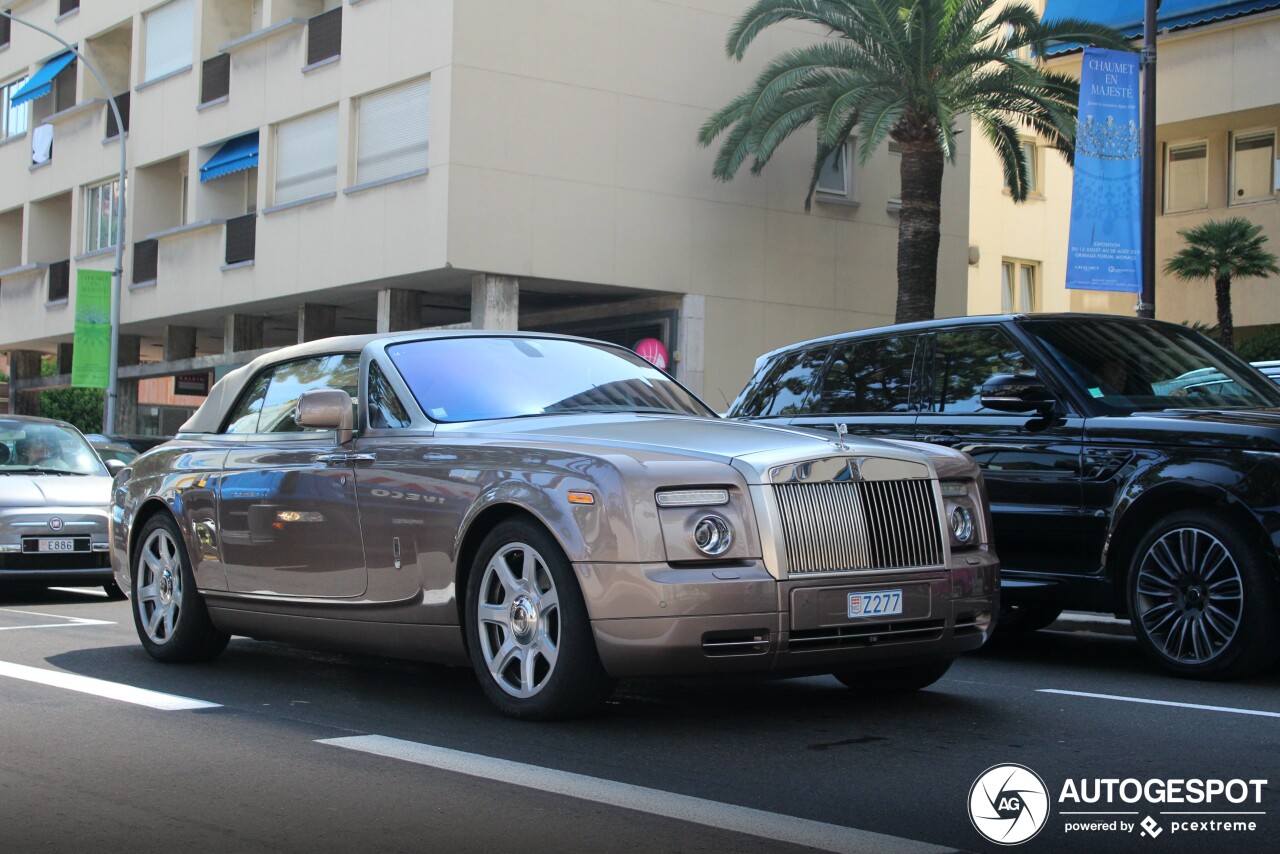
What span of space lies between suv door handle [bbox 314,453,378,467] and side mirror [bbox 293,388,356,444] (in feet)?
0.42

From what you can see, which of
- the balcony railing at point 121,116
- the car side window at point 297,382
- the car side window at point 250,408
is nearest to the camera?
the car side window at point 297,382

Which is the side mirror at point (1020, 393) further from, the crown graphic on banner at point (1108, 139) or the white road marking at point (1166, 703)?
the crown graphic on banner at point (1108, 139)

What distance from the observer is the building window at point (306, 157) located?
105 feet

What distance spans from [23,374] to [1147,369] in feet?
143

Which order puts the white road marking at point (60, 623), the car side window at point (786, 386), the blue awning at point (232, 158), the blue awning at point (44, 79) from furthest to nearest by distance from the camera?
the blue awning at point (44, 79)
the blue awning at point (232, 158)
the white road marking at point (60, 623)
the car side window at point (786, 386)

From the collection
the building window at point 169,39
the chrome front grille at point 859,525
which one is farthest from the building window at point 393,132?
the chrome front grille at point 859,525

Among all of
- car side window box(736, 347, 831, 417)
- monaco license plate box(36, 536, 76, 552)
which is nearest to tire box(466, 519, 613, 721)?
car side window box(736, 347, 831, 417)

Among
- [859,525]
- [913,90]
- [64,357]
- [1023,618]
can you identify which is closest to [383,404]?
[859,525]

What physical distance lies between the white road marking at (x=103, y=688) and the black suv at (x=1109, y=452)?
13.8ft

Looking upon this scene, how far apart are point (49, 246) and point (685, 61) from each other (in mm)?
21181

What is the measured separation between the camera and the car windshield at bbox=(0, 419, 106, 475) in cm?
1418

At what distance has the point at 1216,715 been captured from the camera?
6820 millimetres

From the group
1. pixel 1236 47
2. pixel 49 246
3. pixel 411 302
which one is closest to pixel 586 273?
pixel 411 302

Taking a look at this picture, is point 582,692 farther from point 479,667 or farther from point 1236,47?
point 1236,47
